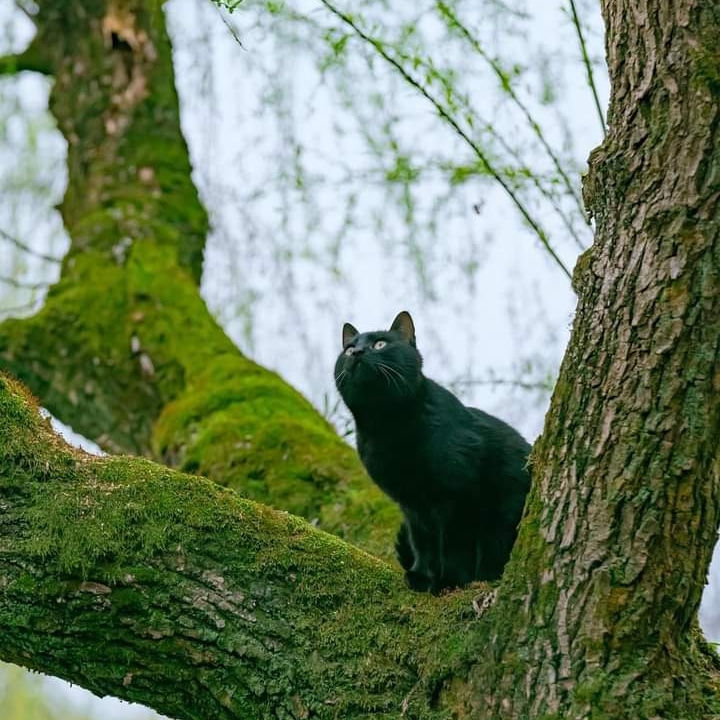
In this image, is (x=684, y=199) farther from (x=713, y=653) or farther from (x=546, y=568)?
(x=713, y=653)

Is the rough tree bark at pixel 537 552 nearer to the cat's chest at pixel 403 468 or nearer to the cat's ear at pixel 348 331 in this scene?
the cat's chest at pixel 403 468

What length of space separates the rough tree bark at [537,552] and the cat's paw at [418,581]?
0.08m

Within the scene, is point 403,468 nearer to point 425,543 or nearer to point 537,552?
point 425,543

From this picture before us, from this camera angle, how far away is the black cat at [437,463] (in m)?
3.56

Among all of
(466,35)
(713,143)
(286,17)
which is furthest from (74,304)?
(713,143)

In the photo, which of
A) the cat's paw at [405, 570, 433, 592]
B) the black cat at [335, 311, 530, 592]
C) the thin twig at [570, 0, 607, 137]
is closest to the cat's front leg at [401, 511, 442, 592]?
the black cat at [335, 311, 530, 592]

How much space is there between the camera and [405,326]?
4082mm

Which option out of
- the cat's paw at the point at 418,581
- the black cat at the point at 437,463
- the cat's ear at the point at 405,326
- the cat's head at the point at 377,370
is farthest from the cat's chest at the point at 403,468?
the cat's ear at the point at 405,326

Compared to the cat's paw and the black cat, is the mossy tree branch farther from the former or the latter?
the cat's paw

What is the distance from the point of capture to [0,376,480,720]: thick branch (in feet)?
8.78

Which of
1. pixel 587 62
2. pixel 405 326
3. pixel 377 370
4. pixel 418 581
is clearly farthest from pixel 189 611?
pixel 587 62

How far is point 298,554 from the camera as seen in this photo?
2.93 m

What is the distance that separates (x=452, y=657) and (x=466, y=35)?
2596mm

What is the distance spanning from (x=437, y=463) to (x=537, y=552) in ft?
3.56
